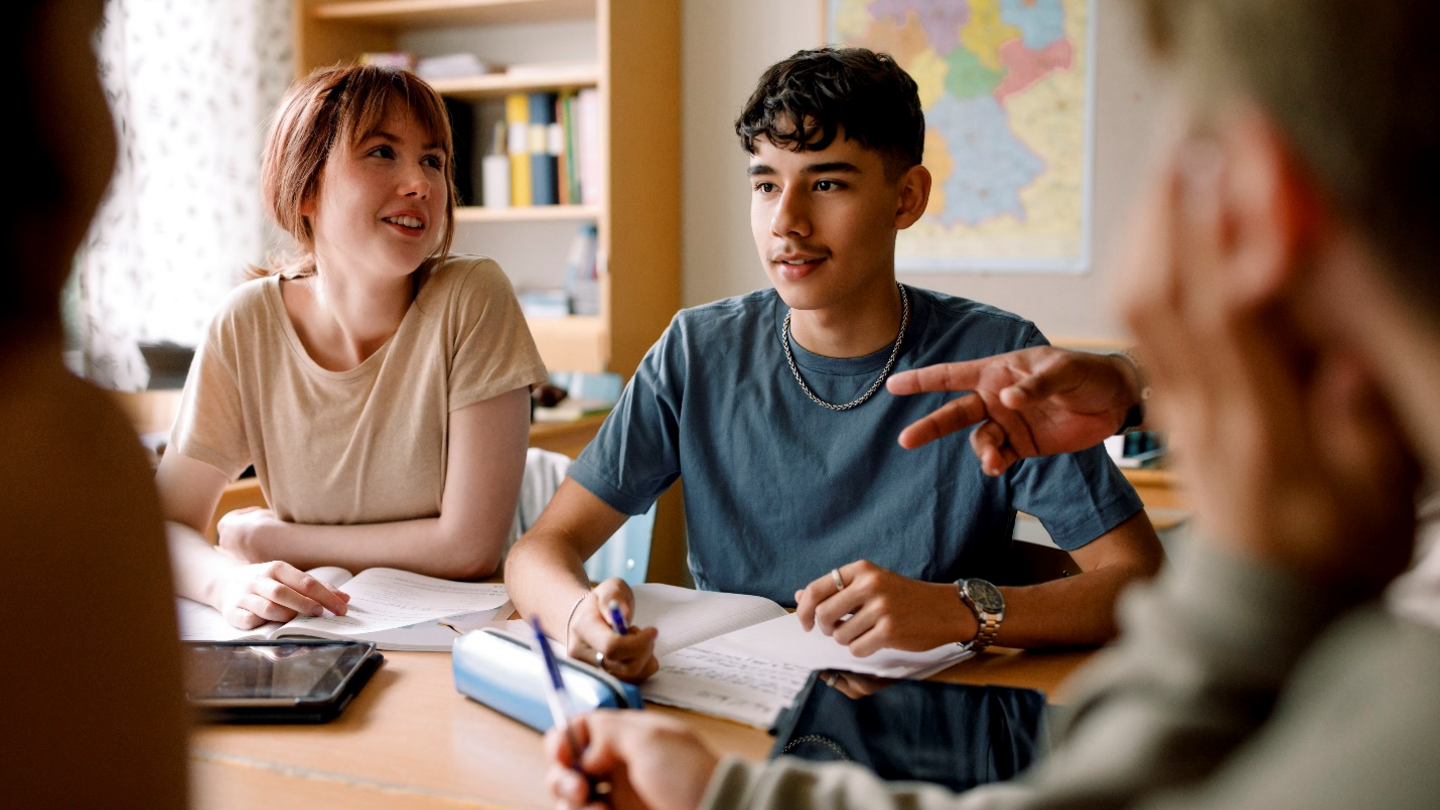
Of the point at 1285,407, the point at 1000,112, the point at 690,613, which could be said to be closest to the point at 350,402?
the point at 690,613

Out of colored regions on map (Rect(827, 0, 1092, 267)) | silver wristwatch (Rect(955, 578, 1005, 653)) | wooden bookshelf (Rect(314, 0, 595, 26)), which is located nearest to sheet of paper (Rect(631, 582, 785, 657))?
silver wristwatch (Rect(955, 578, 1005, 653))

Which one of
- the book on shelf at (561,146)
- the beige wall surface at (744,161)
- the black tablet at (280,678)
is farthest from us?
the book on shelf at (561,146)

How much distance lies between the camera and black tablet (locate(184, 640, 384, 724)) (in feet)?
3.21

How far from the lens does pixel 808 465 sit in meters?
1.55

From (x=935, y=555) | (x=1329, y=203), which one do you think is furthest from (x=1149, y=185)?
(x=935, y=555)

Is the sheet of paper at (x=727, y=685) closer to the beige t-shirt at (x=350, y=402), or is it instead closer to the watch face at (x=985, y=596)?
the watch face at (x=985, y=596)

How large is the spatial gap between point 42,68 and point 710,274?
10.9 ft

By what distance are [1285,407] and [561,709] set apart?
570mm

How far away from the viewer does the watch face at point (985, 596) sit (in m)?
1.17

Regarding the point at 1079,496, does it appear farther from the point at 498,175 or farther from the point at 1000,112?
the point at 498,175

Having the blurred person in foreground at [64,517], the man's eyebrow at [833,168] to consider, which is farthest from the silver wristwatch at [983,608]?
the blurred person in foreground at [64,517]

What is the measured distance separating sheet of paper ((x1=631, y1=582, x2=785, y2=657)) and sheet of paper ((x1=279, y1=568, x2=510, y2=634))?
0.21 metres

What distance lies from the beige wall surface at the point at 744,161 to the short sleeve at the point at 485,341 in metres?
1.52

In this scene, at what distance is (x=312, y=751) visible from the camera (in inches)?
36.3
